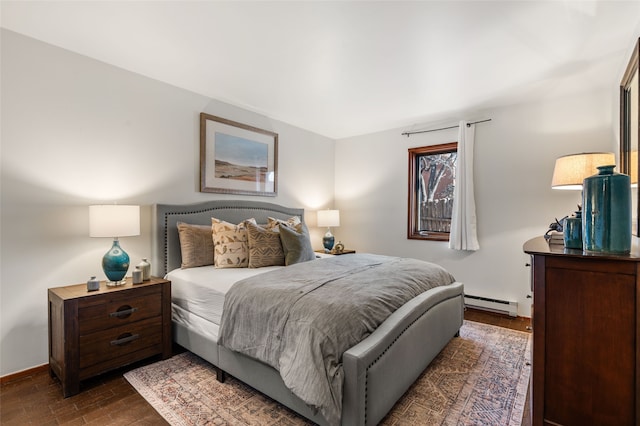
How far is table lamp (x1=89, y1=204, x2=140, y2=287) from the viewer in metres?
2.21

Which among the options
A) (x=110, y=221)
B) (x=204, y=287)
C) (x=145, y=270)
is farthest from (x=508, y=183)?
(x=110, y=221)

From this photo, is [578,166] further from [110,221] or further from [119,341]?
[119,341]

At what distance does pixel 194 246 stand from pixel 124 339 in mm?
909

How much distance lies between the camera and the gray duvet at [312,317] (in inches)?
56.6

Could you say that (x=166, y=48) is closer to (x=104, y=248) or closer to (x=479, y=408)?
(x=104, y=248)

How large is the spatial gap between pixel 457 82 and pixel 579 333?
2.48 meters

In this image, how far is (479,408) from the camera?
1850mm

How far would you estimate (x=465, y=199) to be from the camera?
3703 millimetres

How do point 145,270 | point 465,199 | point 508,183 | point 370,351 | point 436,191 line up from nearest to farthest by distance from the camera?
point 370,351 < point 145,270 < point 508,183 < point 465,199 < point 436,191

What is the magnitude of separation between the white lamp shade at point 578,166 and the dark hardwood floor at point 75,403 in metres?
1.86

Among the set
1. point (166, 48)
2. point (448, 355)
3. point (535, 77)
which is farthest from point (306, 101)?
point (448, 355)

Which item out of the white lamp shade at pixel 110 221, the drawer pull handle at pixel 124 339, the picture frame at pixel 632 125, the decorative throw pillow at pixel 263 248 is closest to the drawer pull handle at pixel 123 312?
the drawer pull handle at pixel 124 339

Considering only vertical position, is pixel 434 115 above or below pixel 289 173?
above

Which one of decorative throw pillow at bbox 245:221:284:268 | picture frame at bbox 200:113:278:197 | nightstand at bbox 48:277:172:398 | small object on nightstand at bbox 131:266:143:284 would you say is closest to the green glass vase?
decorative throw pillow at bbox 245:221:284:268
